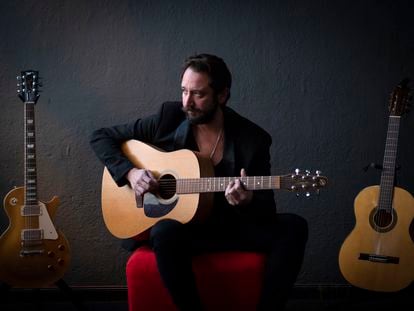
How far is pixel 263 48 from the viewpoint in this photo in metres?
3.01

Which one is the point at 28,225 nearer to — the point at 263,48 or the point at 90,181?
the point at 90,181

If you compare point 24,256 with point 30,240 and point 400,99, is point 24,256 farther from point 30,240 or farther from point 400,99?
point 400,99

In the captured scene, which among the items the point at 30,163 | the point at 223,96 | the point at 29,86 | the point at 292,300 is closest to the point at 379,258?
the point at 292,300

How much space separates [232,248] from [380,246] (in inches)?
33.4

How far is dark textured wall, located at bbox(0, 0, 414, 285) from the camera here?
299 cm

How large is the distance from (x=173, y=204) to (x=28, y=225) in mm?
794

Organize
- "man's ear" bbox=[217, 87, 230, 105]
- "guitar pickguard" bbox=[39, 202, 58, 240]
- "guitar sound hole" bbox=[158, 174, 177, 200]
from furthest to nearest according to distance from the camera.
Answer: "guitar pickguard" bbox=[39, 202, 58, 240] < "man's ear" bbox=[217, 87, 230, 105] < "guitar sound hole" bbox=[158, 174, 177, 200]

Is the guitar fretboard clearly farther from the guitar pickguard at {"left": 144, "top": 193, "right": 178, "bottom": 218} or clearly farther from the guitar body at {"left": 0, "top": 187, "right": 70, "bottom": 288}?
the guitar body at {"left": 0, "top": 187, "right": 70, "bottom": 288}

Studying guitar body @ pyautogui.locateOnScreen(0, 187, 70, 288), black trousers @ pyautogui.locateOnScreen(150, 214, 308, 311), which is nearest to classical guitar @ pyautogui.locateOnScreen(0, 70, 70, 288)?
guitar body @ pyautogui.locateOnScreen(0, 187, 70, 288)

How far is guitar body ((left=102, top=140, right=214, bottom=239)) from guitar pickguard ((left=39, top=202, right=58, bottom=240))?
0.32 m

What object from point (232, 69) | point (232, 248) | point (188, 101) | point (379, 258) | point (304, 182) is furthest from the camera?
point (232, 69)

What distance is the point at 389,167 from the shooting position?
2713mm

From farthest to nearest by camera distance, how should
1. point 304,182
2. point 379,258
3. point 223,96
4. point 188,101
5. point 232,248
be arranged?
point 379,258 < point 223,96 < point 188,101 < point 232,248 < point 304,182

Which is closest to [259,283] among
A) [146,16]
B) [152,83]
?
[152,83]
